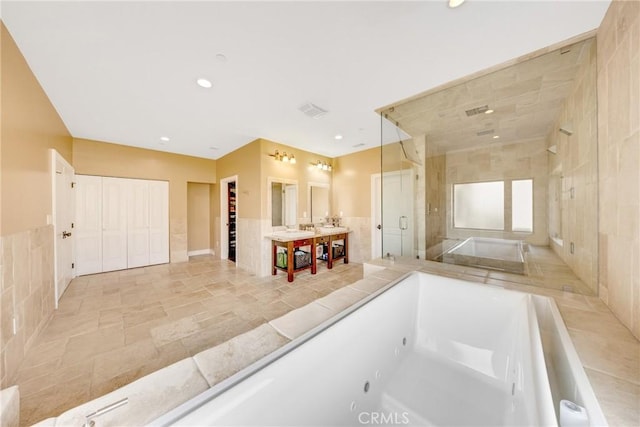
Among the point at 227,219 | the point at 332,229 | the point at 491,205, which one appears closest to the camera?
the point at 491,205

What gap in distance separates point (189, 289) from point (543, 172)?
5676 mm

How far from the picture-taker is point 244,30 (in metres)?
1.59

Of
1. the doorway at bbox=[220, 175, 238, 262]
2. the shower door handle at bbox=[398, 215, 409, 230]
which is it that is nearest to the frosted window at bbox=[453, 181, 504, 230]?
the shower door handle at bbox=[398, 215, 409, 230]

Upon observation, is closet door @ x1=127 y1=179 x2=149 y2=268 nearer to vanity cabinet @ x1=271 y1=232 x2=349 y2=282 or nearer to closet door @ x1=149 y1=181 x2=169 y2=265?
closet door @ x1=149 y1=181 x2=169 y2=265

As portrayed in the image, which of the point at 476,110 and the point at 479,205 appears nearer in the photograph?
the point at 476,110

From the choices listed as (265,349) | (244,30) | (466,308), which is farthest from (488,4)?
(265,349)

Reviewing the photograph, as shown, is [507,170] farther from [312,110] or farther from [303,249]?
[303,249]

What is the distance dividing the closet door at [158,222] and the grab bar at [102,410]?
495 centimetres

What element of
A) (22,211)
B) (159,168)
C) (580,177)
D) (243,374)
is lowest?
(243,374)

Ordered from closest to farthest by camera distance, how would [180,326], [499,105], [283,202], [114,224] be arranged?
[180,326], [499,105], [114,224], [283,202]

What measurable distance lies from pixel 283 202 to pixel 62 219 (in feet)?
10.9

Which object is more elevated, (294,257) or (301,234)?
(301,234)

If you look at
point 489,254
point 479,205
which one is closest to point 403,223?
point 489,254

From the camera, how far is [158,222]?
4.73 metres
